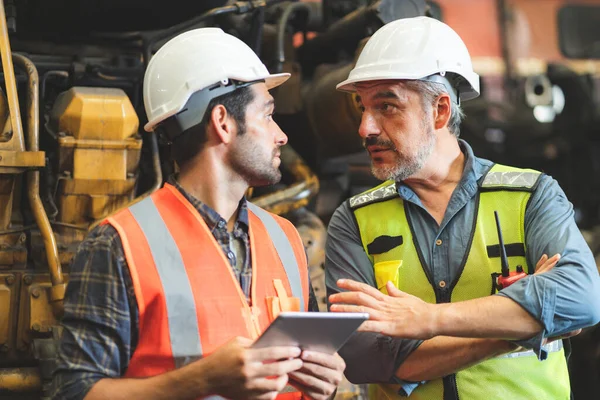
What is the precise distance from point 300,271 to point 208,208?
0.97 feet

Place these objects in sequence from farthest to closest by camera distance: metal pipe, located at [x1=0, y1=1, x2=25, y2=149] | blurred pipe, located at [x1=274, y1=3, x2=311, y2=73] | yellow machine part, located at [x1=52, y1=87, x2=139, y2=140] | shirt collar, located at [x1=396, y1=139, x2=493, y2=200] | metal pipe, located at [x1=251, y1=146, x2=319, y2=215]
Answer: blurred pipe, located at [x1=274, y1=3, x2=311, y2=73] < metal pipe, located at [x1=251, y1=146, x2=319, y2=215] < yellow machine part, located at [x1=52, y1=87, x2=139, y2=140] < metal pipe, located at [x1=0, y1=1, x2=25, y2=149] < shirt collar, located at [x1=396, y1=139, x2=493, y2=200]

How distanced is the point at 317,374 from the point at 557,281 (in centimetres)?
65

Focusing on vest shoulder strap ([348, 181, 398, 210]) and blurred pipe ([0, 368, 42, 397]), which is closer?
vest shoulder strap ([348, 181, 398, 210])

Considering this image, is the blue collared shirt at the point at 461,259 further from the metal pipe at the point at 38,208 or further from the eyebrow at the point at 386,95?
the metal pipe at the point at 38,208

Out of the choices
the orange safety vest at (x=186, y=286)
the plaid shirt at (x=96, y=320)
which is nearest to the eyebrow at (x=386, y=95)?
the orange safety vest at (x=186, y=286)

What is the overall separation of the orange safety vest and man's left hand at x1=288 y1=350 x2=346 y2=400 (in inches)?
5.9

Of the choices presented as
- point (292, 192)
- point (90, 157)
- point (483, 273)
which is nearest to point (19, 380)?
point (90, 157)

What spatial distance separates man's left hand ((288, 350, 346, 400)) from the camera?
70.9 inches

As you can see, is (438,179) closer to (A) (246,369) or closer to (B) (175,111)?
(B) (175,111)

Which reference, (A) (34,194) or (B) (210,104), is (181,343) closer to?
(B) (210,104)

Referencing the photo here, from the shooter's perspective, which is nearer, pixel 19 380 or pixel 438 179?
pixel 438 179

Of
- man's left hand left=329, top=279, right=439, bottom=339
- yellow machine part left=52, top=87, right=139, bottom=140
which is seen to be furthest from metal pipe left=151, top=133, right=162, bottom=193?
man's left hand left=329, top=279, right=439, bottom=339

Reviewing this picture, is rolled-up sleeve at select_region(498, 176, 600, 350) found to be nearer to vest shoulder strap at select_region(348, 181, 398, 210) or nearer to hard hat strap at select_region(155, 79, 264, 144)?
vest shoulder strap at select_region(348, 181, 398, 210)

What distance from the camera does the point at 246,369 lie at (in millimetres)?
1696
